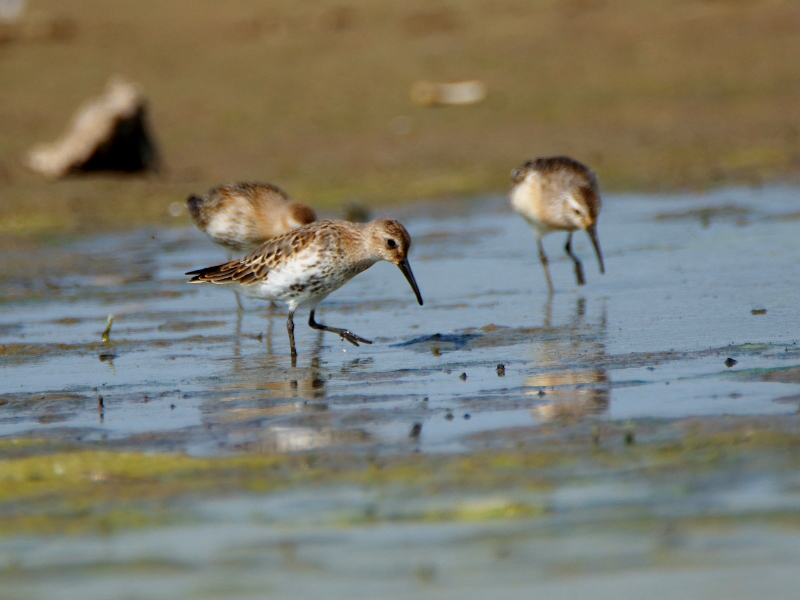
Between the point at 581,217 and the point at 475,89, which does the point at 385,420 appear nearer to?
the point at 581,217

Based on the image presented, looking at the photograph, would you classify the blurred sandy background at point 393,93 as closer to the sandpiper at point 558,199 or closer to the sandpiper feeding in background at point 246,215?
the sandpiper feeding in background at point 246,215

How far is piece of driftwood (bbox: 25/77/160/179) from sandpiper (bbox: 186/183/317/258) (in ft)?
18.7

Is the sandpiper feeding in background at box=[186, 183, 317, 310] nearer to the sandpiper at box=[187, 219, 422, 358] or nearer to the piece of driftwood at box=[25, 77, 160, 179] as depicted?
the sandpiper at box=[187, 219, 422, 358]

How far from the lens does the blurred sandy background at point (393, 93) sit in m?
17.2

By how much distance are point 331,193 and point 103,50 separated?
787 cm

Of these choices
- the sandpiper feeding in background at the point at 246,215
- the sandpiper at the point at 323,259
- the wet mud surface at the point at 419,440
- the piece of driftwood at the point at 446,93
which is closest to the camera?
the wet mud surface at the point at 419,440

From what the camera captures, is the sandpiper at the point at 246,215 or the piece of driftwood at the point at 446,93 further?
the piece of driftwood at the point at 446,93

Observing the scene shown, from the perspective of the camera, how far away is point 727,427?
19.9 ft

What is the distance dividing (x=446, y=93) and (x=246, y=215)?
422 inches

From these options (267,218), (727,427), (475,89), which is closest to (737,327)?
(727,427)

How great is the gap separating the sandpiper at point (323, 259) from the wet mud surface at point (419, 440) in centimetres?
43

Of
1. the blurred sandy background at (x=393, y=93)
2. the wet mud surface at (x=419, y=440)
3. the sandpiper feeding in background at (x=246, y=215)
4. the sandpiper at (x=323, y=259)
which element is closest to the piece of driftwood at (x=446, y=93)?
the blurred sandy background at (x=393, y=93)

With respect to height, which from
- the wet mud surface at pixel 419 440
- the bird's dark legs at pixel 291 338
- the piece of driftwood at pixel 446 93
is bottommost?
the wet mud surface at pixel 419 440

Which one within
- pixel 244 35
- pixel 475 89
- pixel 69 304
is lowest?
pixel 69 304
